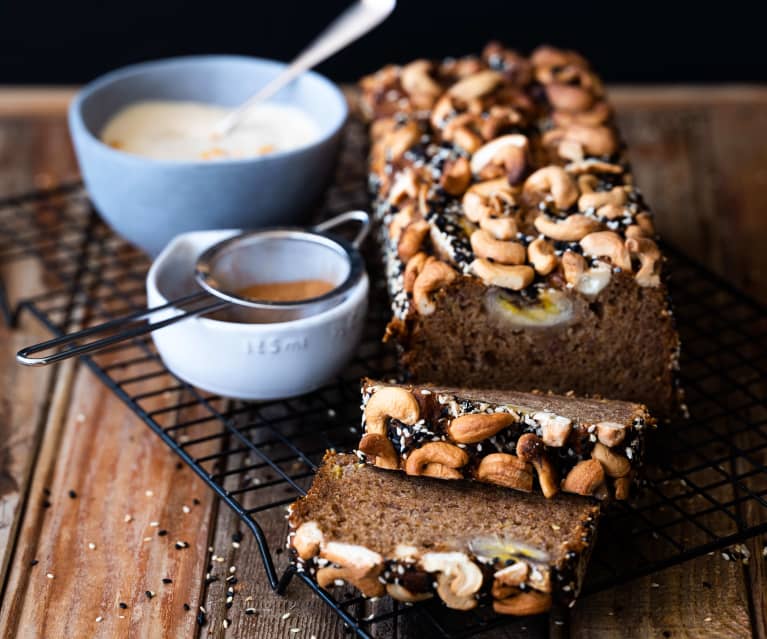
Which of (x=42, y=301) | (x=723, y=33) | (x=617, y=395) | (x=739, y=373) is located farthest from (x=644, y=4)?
(x=42, y=301)

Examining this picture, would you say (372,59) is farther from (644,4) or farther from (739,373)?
(739,373)

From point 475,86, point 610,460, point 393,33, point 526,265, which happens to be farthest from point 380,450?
Result: point 393,33

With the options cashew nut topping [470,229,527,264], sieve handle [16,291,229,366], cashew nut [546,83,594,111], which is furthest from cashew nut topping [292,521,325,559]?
cashew nut [546,83,594,111]

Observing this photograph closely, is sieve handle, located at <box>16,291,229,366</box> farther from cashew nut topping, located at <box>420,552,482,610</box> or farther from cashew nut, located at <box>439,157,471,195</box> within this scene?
cashew nut topping, located at <box>420,552,482,610</box>

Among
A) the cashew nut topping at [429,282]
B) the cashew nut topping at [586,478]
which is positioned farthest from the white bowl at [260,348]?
the cashew nut topping at [586,478]

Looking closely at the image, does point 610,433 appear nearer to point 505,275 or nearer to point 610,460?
point 610,460

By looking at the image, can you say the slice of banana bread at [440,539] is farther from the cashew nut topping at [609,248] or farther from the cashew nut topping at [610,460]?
the cashew nut topping at [609,248]
